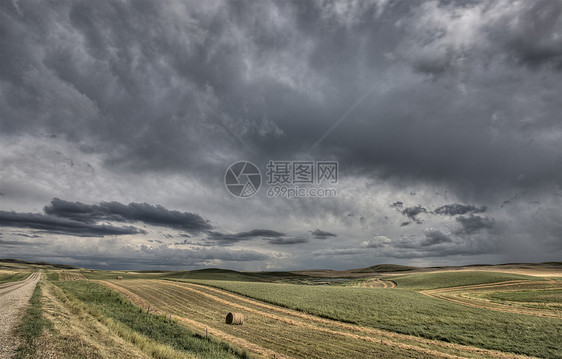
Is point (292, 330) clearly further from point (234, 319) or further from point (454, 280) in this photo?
point (454, 280)

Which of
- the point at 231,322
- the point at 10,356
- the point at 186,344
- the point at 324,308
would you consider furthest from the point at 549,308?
the point at 10,356

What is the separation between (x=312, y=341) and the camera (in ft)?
72.3

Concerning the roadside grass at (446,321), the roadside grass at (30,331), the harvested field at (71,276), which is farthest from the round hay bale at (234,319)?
the harvested field at (71,276)

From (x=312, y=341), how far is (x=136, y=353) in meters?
13.5

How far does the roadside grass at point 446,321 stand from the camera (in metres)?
23.3

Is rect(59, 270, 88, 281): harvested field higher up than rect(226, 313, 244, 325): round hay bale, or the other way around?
rect(226, 313, 244, 325): round hay bale

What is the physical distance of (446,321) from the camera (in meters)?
30.3

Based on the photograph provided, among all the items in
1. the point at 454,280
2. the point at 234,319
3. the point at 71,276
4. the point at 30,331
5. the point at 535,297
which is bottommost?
the point at 71,276

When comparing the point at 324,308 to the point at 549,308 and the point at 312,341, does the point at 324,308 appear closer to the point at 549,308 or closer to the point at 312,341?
the point at 312,341

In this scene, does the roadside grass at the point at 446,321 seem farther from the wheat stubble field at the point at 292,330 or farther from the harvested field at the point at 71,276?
the harvested field at the point at 71,276

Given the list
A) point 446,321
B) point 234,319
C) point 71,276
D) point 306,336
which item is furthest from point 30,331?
point 71,276

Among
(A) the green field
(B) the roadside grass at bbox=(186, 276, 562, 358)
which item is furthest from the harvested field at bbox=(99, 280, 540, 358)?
(A) the green field

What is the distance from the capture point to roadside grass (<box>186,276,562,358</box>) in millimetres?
23312

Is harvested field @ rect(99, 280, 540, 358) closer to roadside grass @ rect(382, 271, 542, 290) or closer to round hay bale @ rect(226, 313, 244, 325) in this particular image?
round hay bale @ rect(226, 313, 244, 325)
